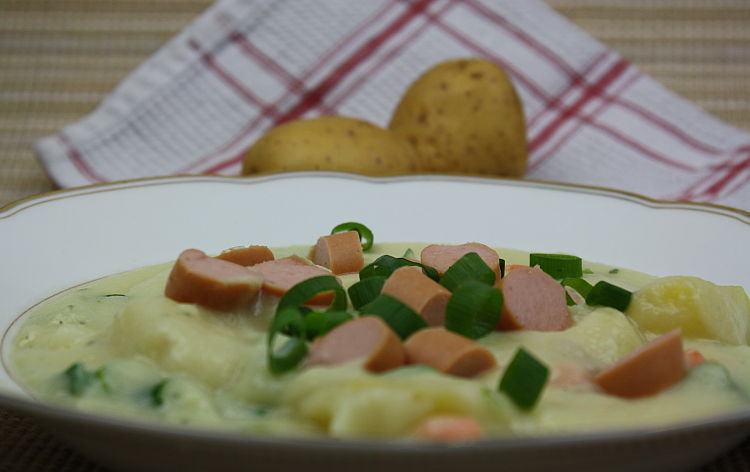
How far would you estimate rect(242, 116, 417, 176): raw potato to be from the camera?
159 inches

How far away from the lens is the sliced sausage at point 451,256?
9.14 ft

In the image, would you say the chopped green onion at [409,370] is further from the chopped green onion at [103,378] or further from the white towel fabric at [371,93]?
the white towel fabric at [371,93]

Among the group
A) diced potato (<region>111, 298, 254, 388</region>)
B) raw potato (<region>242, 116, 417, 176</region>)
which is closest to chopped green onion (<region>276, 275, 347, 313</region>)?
diced potato (<region>111, 298, 254, 388</region>)

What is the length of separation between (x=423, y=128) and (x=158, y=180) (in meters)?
1.34

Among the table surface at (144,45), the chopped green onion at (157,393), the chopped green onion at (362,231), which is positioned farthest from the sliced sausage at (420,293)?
the table surface at (144,45)

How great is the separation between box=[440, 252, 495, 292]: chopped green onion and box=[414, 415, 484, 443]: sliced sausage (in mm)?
740

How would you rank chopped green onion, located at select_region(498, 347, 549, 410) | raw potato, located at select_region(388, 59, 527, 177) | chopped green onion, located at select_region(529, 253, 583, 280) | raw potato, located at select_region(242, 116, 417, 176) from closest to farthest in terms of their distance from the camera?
1. chopped green onion, located at select_region(498, 347, 549, 410)
2. chopped green onion, located at select_region(529, 253, 583, 280)
3. raw potato, located at select_region(242, 116, 417, 176)
4. raw potato, located at select_region(388, 59, 527, 177)

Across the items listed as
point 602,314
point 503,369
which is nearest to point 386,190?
point 602,314

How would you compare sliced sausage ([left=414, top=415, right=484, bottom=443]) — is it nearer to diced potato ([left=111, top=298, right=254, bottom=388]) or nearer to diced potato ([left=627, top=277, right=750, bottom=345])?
diced potato ([left=111, top=298, right=254, bottom=388])

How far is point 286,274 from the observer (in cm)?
264

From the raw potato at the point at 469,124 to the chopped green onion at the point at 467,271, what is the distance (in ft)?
6.24

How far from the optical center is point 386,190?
383cm

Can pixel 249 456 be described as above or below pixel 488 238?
above

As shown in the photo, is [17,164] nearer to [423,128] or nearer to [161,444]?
[423,128]
